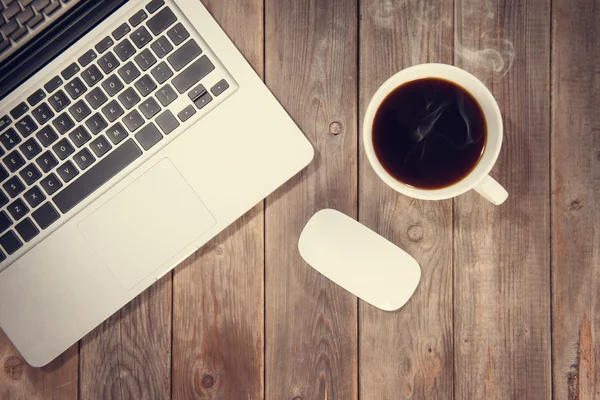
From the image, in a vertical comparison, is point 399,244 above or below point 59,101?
below

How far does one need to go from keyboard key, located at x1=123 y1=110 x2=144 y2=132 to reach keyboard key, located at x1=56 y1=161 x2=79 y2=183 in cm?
8

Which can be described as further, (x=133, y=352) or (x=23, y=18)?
(x=133, y=352)

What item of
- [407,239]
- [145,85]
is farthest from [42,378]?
[407,239]

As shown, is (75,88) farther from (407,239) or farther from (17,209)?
(407,239)

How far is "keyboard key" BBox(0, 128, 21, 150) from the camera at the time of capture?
0.55 meters

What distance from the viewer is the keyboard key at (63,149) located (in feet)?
1.77

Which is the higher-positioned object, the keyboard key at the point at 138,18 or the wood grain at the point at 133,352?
the keyboard key at the point at 138,18

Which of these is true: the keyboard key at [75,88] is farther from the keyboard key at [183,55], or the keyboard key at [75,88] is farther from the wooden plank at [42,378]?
the wooden plank at [42,378]

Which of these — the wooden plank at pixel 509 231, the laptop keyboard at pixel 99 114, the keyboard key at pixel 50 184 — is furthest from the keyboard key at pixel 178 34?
the wooden plank at pixel 509 231

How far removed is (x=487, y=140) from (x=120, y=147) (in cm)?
41

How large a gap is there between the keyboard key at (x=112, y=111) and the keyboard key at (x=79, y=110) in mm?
19

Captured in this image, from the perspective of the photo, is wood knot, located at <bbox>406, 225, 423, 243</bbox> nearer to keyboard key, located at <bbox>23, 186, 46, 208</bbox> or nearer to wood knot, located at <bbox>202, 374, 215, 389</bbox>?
wood knot, located at <bbox>202, 374, 215, 389</bbox>

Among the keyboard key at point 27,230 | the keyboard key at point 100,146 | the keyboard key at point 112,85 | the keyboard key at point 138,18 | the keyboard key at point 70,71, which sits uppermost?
the keyboard key at point 138,18

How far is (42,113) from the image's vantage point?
54 centimetres
